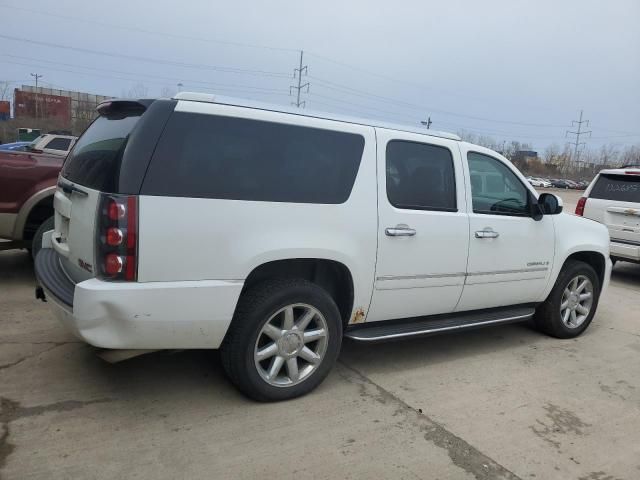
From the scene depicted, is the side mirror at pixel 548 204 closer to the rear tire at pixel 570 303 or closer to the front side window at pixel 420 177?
the rear tire at pixel 570 303

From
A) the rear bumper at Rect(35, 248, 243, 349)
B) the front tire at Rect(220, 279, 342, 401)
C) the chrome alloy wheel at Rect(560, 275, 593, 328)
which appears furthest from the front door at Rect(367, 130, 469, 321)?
the chrome alloy wheel at Rect(560, 275, 593, 328)

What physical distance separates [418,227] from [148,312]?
2032mm

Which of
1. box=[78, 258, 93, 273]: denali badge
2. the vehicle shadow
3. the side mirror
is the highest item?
the side mirror

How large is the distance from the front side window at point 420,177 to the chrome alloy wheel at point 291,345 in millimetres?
1057

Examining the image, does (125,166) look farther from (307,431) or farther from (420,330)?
(420,330)

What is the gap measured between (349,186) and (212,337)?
4.50 feet

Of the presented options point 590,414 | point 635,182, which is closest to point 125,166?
point 590,414

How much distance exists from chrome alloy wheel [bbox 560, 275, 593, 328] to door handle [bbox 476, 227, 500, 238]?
1389 millimetres

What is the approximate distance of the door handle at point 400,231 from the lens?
3811 millimetres

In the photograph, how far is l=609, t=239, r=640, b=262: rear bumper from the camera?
8.06m

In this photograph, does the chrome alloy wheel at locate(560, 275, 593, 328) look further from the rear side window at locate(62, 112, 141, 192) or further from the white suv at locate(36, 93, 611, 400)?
the rear side window at locate(62, 112, 141, 192)

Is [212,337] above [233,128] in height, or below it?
below

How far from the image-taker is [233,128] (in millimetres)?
3268

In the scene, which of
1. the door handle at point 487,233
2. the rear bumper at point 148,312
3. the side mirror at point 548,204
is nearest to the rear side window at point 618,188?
the side mirror at point 548,204
